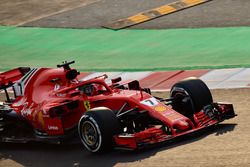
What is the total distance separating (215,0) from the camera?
27938 millimetres

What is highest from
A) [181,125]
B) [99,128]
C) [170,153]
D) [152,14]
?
[152,14]

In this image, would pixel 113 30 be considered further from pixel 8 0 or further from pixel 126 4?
pixel 8 0

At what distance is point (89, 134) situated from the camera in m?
13.7

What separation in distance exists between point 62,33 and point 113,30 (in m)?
1.78

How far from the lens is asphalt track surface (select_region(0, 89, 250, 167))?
1245 centimetres

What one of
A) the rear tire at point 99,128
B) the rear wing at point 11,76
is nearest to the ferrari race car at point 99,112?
the rear tire at point 99,128

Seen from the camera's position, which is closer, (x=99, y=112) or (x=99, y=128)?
(x=99, y=128)

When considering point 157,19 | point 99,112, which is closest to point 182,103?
point 99,112

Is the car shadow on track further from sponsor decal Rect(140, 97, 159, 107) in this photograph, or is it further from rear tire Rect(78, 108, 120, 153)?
sponsor decal Rect(140, 97, 159, 107)

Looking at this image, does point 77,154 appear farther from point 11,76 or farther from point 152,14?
point 152,14

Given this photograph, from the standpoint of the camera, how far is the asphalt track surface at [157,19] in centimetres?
2506

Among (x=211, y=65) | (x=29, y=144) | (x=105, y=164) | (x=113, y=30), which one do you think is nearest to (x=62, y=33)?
(x=113, y=30)

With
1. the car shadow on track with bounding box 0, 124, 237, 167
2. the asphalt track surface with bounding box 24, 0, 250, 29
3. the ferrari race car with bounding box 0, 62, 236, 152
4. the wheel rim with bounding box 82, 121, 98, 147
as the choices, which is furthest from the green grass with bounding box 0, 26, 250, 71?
the wheel rim with bounding box 82, 121, 98, 147

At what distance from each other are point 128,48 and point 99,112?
389 inches
